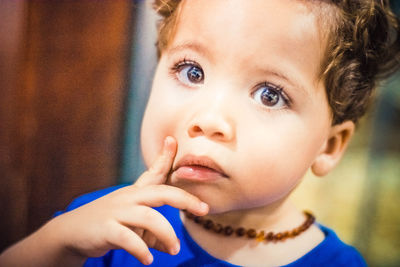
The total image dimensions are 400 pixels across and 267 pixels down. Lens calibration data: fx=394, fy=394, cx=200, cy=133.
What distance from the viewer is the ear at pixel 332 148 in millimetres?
501

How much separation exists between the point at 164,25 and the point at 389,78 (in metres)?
0.34

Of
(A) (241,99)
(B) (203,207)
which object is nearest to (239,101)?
(A) (241,99)

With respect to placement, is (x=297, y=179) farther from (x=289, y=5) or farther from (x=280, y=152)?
(x=289, y=5)

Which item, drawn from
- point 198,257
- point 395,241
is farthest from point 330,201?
point 198,257


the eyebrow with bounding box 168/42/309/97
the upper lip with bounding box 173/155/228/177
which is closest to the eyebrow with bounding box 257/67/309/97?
the eyebrow with bounding box 168/42/309/97

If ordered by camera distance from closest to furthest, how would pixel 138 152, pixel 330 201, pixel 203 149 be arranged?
pixel 203 149
pixel 138 152
pixel 330 201

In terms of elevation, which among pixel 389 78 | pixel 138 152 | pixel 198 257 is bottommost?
pixel 198 257

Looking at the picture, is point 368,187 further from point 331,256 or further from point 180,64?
point 180,64

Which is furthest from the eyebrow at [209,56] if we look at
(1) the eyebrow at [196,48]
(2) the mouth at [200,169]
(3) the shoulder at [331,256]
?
(3) the shoulder at [331,256]

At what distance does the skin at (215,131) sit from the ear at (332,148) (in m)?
0.06

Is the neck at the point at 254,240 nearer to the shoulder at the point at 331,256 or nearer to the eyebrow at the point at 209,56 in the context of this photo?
the shoulder at the point at 331,256

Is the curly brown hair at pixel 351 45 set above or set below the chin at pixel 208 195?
above

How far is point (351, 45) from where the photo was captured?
458 millimetres

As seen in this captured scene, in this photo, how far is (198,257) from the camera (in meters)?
0.47
